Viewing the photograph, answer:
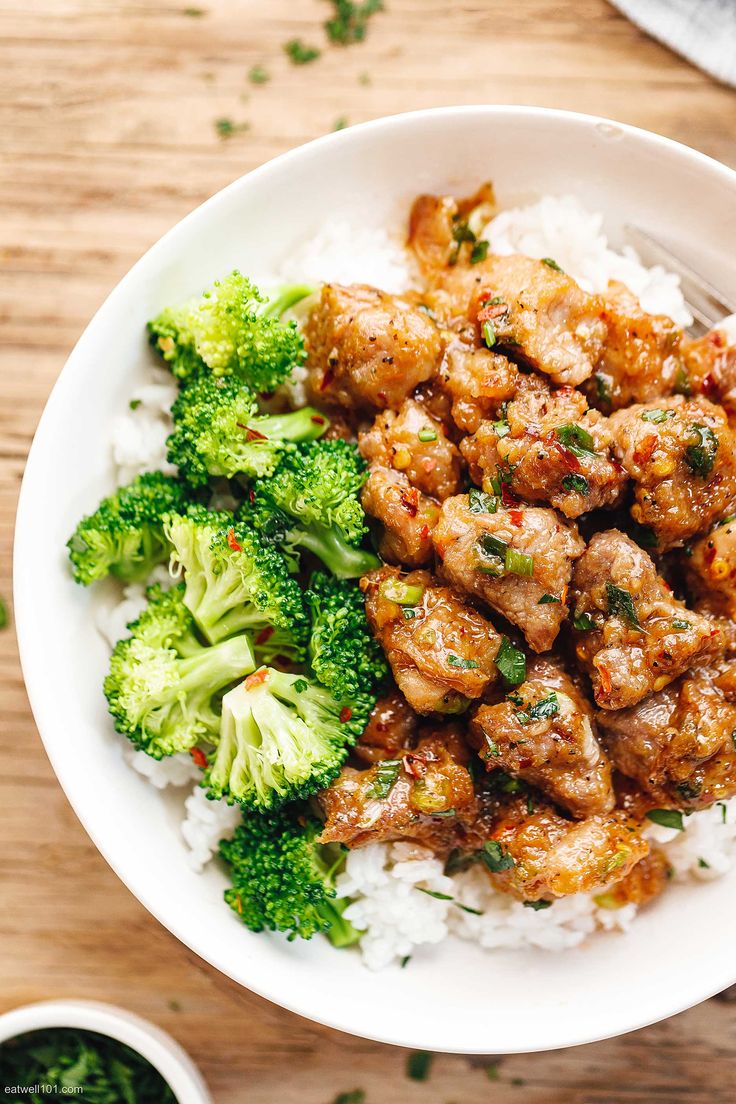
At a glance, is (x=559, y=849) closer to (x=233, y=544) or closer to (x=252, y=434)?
(x=233, y=544)

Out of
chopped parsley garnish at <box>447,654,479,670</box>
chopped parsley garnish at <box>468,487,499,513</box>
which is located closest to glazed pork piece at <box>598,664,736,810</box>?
chopped parsley garnish at <box>447,654,479,670</box>

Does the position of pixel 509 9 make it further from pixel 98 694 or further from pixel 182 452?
pixel 98 694

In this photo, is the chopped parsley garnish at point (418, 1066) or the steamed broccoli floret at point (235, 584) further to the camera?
the chopped parsley garnish at point (418, 1066)

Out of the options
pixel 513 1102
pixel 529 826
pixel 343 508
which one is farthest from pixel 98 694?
pixel 513 1102

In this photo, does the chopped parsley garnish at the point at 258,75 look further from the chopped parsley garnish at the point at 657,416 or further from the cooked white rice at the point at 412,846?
the chopped parsley garnish at the point at 657,416

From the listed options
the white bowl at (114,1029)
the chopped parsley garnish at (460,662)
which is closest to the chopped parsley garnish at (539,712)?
the chopped parsley garnish at (460,662)

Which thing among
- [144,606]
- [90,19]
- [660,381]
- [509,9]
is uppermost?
[509,9]
